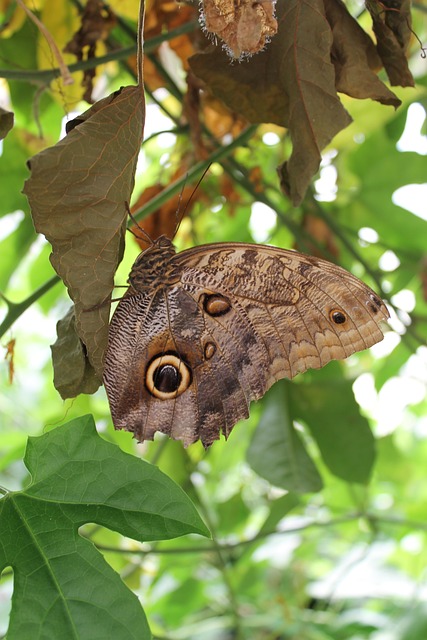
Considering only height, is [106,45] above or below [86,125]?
above

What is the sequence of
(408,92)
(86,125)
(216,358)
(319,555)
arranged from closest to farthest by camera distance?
(86,125), (216,358), (408,92), (319,555)

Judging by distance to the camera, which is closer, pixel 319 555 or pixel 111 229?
pixel 111 229

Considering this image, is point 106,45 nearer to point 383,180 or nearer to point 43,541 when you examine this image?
point 383,180

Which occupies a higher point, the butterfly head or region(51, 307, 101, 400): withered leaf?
the butterfly head

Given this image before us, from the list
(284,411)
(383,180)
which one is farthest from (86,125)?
(383,180)

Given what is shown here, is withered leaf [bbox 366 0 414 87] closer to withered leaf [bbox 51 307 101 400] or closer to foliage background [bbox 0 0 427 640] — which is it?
foliage background [bbox 0 0 427 640]

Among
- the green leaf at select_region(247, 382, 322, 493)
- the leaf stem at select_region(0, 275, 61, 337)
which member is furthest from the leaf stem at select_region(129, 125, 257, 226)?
the green leaf at select_region(247, 382, 322, 493)
